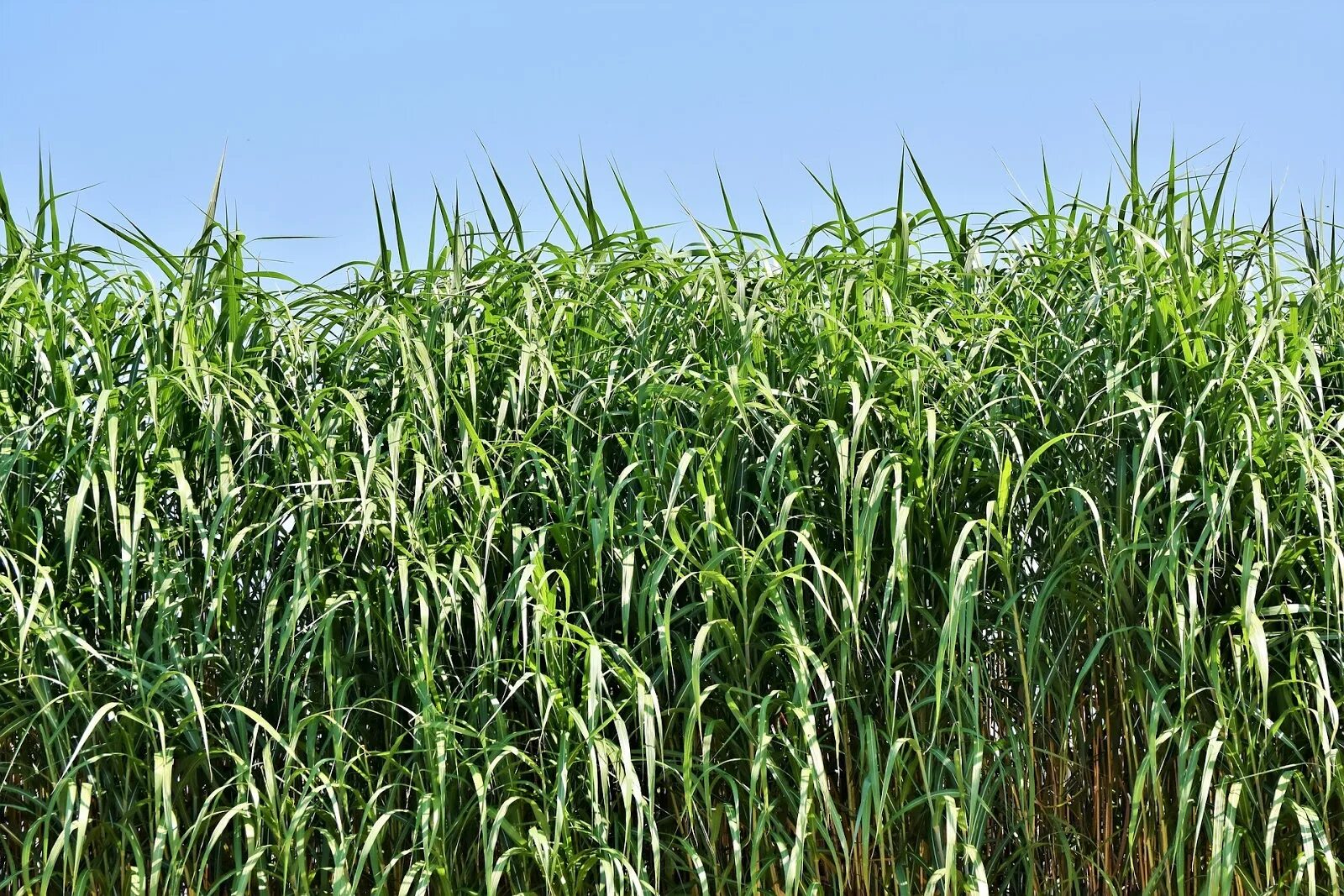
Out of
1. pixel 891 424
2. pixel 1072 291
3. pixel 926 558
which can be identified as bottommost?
pixel 926 558

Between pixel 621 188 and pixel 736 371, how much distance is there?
588 mm

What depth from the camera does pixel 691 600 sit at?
6.52 ft

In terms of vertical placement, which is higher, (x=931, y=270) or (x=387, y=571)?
(x=931, y=270)

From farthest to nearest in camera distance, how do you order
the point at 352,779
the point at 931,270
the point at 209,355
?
the point at 931,270 < the point at 209,355 < the point at 352,779

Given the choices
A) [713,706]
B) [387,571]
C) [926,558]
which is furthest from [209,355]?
[926,558]

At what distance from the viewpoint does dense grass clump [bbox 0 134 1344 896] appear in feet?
6.07

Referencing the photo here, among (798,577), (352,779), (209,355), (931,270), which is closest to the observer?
(798,577)

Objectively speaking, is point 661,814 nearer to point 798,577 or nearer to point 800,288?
point 798,577

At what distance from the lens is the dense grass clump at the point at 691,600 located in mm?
1851

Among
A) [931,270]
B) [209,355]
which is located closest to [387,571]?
[209,355]

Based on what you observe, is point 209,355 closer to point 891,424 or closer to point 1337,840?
point 891,424

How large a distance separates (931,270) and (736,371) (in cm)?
50

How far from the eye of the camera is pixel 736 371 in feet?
6.64

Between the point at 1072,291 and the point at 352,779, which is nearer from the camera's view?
the point at 352,779
